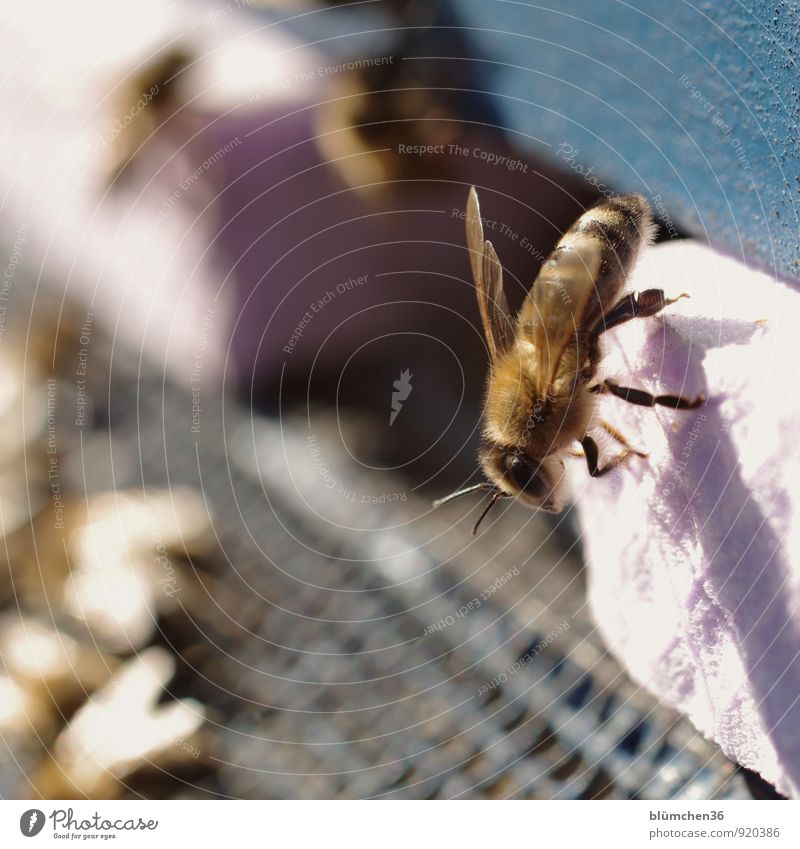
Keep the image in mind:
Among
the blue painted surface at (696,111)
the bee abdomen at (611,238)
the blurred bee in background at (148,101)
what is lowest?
the bee abdomen at (611,238)

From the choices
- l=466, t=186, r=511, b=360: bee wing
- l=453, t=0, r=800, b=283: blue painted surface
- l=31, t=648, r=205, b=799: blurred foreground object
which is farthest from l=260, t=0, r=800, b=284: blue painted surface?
l=31, t=648, r=205, b=799: blurred foreground object

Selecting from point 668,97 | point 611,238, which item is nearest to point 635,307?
point 611,238

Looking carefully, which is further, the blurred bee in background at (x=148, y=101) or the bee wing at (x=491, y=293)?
the blurred bee in background at (x=148, y=101)

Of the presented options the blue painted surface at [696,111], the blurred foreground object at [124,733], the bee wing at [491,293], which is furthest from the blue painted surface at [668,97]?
the blurred foreground object at [124,733]

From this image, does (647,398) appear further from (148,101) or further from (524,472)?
(148,101)

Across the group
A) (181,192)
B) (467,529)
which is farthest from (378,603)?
(181,192)

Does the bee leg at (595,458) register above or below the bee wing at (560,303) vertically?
A: below

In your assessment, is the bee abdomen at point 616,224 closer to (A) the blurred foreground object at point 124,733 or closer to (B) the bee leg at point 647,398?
(B) the bee leg at point 647,398

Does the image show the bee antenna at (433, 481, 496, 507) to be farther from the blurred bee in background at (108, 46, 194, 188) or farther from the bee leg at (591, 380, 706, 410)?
the blurred bee in background at (108, 46, 194, 188)
